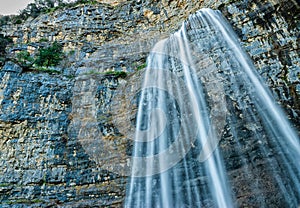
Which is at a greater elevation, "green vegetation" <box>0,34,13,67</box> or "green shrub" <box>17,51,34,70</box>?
"green vegetation" <box>0,34,13,67</box>

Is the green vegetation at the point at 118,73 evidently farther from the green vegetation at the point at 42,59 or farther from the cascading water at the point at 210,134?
the green vegetation at the point at 42,59

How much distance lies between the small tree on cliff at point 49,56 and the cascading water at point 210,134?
447 centimetres

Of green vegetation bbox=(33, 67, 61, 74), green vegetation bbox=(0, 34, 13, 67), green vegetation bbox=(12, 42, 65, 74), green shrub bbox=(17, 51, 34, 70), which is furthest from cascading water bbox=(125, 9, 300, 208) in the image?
green vegetation bbox=(0, 34, 13, 67)

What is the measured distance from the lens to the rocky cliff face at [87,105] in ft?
24.6

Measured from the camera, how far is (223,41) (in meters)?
8.63

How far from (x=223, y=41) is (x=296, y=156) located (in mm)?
4362

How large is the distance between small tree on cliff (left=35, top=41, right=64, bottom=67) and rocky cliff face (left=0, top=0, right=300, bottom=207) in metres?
0.33

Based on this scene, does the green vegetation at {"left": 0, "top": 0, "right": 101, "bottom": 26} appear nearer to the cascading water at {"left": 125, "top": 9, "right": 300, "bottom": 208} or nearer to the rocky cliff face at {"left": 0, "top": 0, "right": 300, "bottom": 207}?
the rocky cliff face at {"left": 0, "top": 0, "right": 300, "bottom": 207}

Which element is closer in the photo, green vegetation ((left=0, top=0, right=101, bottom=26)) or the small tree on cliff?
the small tree on cliff

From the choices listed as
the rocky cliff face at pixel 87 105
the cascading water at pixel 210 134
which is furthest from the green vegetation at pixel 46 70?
the cascading water at pixel 210 134

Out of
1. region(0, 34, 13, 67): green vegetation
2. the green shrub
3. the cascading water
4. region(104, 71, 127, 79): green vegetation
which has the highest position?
region(0, 34, 13, 67): green vegetation

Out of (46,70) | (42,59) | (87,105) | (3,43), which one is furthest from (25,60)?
(87,105)

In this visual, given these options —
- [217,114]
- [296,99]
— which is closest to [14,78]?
[217,114]

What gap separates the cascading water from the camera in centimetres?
637
